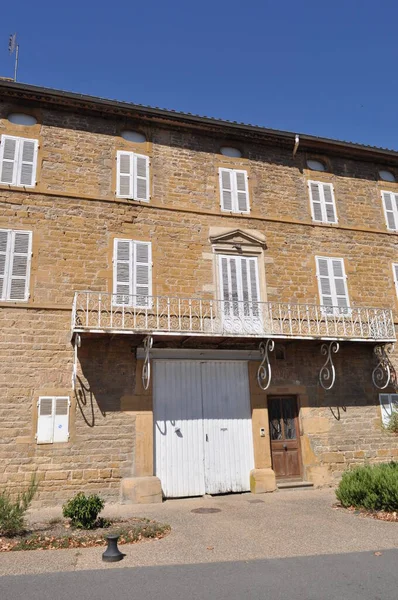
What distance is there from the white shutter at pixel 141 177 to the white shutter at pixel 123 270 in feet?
4.49

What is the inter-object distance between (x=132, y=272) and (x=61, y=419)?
11.7ft

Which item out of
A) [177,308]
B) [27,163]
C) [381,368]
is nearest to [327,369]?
[381,368]

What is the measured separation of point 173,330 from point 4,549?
5.06m

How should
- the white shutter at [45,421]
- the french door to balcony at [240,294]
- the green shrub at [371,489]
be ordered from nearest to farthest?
the green shrub at [371,489] → the white shutter at [45,421] → the french door to balcony at [240,294]

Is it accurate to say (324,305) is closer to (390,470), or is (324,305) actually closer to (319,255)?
(319,255)

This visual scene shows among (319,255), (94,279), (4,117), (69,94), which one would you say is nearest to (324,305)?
(319,255)

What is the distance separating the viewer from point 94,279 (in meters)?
10.6

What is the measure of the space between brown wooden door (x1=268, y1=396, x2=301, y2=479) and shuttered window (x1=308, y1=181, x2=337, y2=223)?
515cm

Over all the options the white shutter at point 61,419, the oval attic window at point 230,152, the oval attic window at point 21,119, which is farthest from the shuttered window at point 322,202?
the white shutter at point 61,419

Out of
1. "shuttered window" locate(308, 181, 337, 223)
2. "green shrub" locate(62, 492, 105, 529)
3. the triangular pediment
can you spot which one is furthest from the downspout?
"green shrub" locate(62, 492, 105, 529)

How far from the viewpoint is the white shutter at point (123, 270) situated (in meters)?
10.6

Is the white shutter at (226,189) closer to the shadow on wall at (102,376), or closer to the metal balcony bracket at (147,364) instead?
the metal balcony bracket at (147,364)

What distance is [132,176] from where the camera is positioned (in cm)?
Answer: 1177

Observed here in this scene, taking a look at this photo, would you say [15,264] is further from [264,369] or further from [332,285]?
[332,285]
